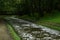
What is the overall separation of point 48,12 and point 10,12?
26.4 metres

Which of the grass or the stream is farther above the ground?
the stream

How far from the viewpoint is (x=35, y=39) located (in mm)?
17812

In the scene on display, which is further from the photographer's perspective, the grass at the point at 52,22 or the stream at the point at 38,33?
the grass at the point at 52,22

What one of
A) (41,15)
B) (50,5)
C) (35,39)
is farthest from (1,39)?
(50,5)

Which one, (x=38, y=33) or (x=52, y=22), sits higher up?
(x=38, y=33)

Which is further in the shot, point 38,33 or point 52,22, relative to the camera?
point 52,22

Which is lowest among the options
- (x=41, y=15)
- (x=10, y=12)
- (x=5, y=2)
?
(x=10, y=12)

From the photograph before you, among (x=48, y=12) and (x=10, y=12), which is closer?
(x=48, y=12)

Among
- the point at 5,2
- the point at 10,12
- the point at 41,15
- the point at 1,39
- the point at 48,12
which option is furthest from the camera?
the point at 10,12

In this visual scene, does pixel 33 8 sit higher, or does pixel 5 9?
pixel 33 8

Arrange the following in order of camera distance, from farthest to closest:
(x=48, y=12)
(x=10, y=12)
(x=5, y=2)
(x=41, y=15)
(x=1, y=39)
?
(x=10, y=12) < (x=5, y=2) < (x=48, y=12) < (x=41, y=15) < (x=1, y=39)

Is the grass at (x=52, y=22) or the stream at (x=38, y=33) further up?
the stream at (x=38, y=33)

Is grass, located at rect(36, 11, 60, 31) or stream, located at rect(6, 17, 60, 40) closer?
stream, located at rect(6, 17, 60, 40)

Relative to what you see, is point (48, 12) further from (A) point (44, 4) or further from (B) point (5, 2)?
(B) point (5, 2)
